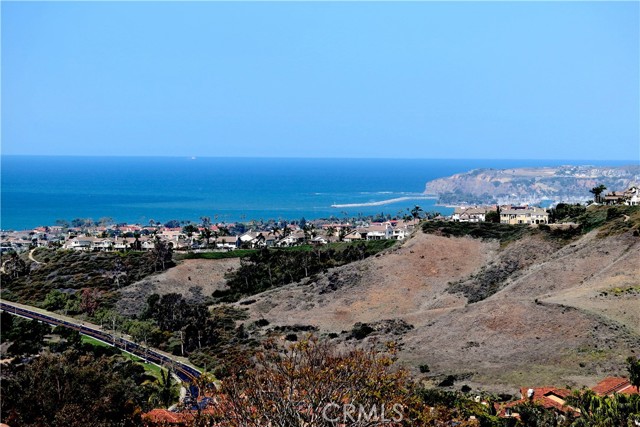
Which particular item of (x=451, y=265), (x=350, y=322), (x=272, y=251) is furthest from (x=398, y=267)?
(x=272, y=251)

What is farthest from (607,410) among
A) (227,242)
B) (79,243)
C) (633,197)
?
(79,243)

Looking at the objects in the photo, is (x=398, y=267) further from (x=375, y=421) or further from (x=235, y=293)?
(x=375, y=421)

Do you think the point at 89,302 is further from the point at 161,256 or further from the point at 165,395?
the point at 165,395

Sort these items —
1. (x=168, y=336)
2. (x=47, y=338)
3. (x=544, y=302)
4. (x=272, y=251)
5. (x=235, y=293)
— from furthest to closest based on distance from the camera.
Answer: (x=272, y=251), (x=235, y=293), (x=168, y=336), (x=47, y=338), (x=544, y=302)

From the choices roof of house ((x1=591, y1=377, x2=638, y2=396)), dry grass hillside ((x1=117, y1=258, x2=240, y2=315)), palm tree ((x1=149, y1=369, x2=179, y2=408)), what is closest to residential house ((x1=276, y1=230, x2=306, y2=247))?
dry grass hillside ((x1=117, y1=258, x2=240, y2=315))

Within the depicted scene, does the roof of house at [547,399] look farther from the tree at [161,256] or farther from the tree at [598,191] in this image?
the tree at [598,191]

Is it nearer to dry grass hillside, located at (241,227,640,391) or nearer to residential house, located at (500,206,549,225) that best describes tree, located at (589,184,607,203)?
residential house, located at (500,206,549,225)
